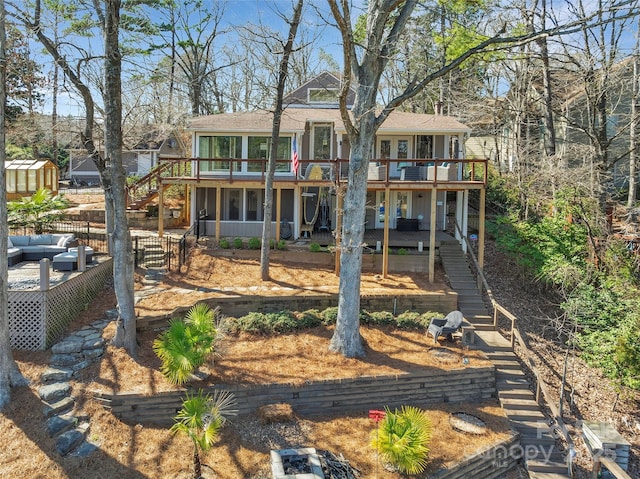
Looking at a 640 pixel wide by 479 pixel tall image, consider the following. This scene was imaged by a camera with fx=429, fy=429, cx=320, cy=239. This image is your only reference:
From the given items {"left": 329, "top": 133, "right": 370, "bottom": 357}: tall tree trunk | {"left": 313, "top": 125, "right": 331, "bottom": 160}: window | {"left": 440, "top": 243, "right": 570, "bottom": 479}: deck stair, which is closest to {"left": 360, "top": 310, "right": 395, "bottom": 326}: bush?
{"left": 329, "top": 133, "right": 370, "bottom": 357}: tall tree trunk

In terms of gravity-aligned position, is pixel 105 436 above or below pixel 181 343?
below

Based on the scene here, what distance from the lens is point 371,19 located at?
369 inches

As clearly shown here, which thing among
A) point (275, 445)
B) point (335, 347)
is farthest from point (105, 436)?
point (335, 347)

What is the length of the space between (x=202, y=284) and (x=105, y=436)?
5.93m

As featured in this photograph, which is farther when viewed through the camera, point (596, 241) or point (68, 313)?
point (596, 241)

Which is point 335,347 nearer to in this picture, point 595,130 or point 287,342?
point 287,342

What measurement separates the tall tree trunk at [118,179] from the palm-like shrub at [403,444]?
211 inches

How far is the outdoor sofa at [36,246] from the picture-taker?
12516 mm

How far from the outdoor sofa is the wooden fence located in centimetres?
696

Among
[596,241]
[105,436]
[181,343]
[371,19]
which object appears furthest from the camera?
[596,241]

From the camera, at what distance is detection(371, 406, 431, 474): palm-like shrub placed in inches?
257

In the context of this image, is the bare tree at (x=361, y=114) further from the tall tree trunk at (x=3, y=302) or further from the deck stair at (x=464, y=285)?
the tall tree trunk at (x=3, y=302)

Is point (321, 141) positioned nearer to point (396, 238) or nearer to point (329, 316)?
point (396, 238)

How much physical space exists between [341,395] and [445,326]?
350 cm
